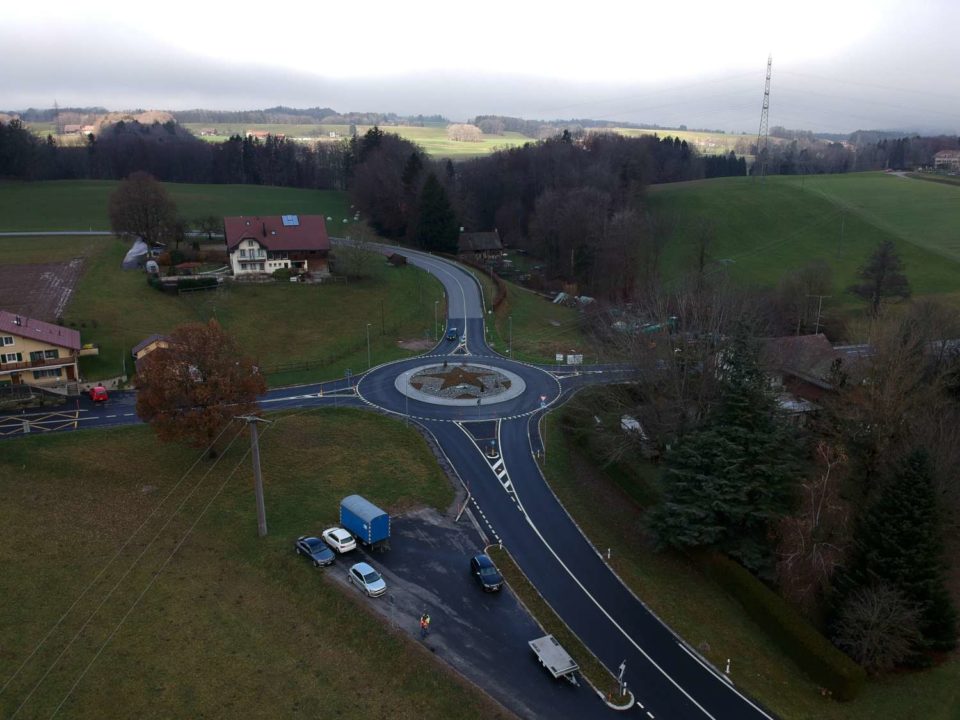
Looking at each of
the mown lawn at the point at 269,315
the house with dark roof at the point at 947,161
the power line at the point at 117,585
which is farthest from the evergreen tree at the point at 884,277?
the house with dark roof at the point at 947,161

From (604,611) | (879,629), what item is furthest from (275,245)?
(879,629)

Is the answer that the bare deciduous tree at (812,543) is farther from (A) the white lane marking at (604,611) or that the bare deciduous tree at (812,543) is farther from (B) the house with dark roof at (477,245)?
(B) the house with dark roof at (477,245)

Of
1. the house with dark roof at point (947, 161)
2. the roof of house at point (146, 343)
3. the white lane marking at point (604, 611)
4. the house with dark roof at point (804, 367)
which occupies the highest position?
the house with dark roof at point (947, 161)

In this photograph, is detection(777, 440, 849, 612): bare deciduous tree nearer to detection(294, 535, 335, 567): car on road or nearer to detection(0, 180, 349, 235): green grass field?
detection(294, 535, 335, 567): car on road

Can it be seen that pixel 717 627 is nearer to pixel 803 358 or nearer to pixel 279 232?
pixel 803 358

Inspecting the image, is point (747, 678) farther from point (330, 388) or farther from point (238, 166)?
point (238, 166)

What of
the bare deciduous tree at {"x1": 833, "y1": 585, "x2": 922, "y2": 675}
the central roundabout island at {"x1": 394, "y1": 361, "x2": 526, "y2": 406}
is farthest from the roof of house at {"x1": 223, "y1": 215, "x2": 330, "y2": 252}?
the bare deciduous tree at {"x1": 833, "y1": 585, "x2": 922, "y2": 675}
